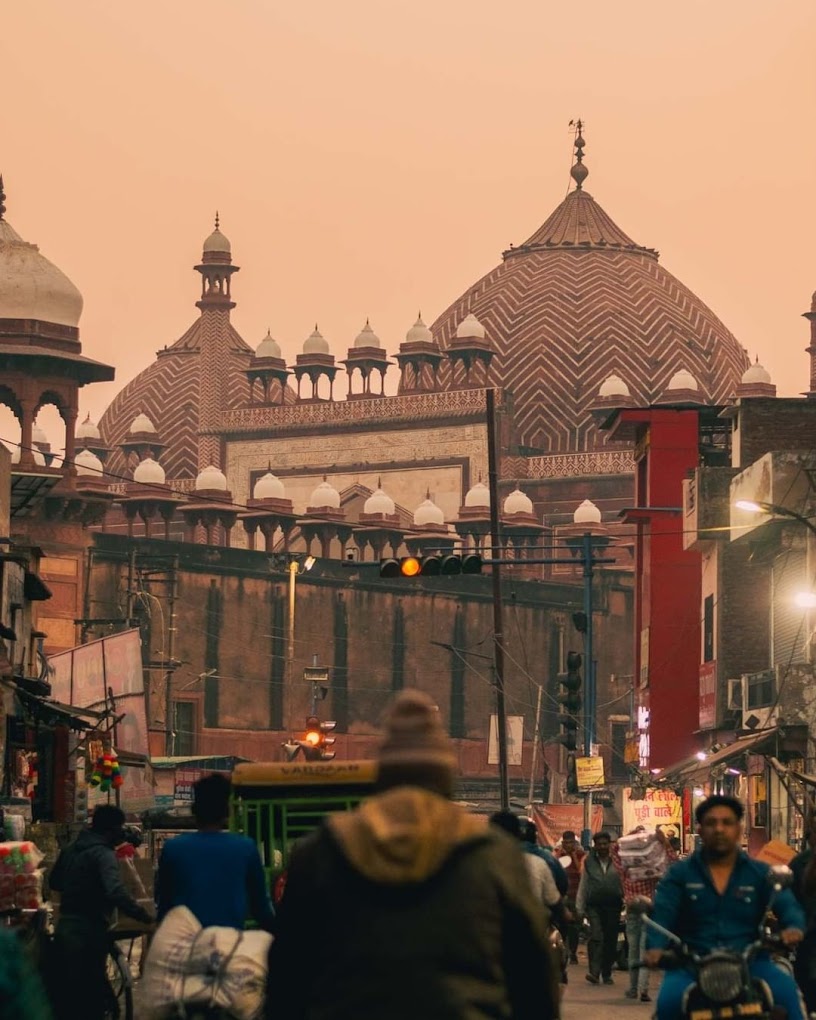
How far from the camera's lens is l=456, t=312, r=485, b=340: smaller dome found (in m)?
72.7

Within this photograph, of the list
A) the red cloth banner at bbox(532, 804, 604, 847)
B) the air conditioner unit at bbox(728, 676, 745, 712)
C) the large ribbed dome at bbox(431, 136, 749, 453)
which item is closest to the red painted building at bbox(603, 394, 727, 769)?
the air conditioner unit at bbox(728, 676, 745, 712)

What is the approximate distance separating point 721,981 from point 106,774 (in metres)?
17.4

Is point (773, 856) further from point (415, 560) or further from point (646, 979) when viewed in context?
point (415, 560)

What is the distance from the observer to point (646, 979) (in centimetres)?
1614

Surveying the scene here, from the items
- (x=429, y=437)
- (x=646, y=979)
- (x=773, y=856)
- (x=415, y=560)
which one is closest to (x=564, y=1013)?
(x=646, y=979)

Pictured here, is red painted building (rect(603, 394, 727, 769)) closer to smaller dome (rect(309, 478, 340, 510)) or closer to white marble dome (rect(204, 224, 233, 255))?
smaller dome (rect(309, 478, 340, 510))

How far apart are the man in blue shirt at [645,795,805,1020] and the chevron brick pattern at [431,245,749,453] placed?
68504 millimetres

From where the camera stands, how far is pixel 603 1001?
1600cm

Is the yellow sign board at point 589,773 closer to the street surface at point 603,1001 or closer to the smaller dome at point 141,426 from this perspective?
the street surface at point 603,1001

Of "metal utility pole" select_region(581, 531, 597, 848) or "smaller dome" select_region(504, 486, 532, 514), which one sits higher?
"smaller dome" select_region(504, 486, 532, 514)

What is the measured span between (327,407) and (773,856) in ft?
204

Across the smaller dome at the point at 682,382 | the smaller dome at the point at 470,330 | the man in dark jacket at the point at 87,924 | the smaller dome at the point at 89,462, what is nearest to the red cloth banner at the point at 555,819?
the man in dark jacket at the point at 87,924

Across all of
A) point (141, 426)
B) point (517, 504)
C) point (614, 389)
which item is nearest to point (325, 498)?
point (517, 504)

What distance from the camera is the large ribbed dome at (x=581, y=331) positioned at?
77.8 metres
